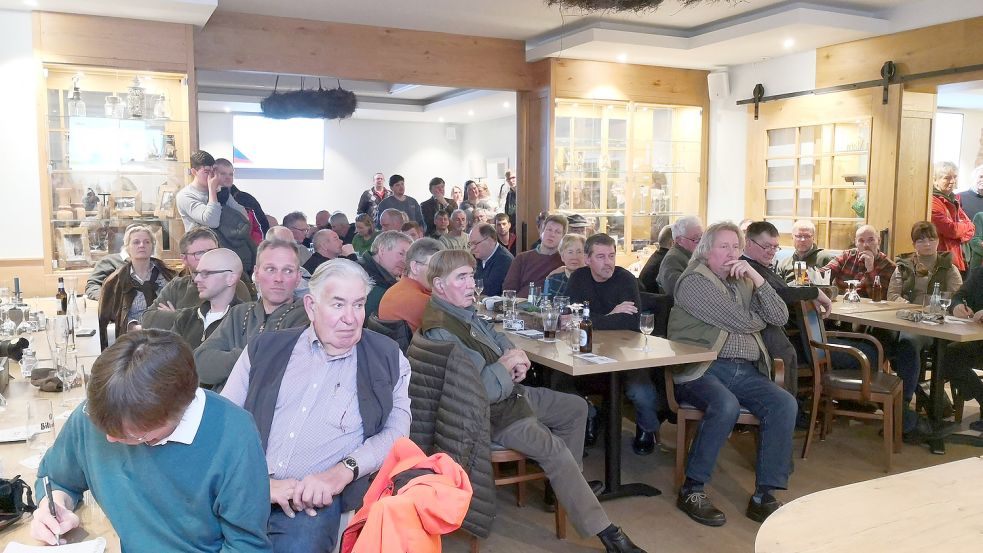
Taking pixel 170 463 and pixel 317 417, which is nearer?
pixel 170 463

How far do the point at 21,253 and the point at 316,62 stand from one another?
2.98m

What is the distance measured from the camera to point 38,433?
7.66 feet

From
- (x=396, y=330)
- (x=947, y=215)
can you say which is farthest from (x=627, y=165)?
(x=396, y=330)

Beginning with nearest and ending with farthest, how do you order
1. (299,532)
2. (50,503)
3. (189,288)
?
(50,503) → (299,532) → (189,288)

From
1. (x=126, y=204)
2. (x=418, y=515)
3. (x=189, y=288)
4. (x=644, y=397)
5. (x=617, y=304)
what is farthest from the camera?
(x=126, y=204)

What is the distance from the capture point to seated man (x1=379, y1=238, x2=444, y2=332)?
3.81 meters

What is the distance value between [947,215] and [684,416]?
497 centimetres

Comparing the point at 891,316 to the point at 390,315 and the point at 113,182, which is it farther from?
the point at 113,182

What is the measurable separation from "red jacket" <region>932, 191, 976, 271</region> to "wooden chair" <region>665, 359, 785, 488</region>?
4288 mm

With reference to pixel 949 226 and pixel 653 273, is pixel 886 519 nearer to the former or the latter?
pixel 653 273

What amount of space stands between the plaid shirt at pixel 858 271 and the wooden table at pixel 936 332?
123 cm

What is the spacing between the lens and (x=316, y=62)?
7344 mm

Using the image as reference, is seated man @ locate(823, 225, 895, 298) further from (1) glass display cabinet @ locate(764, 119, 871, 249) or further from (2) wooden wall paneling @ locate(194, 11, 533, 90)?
(2) wooden wall paneling @ locate(194, 11, 533, 90)

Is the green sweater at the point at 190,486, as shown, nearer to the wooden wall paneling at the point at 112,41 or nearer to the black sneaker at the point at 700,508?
the black sneaker at the point at 700,508
